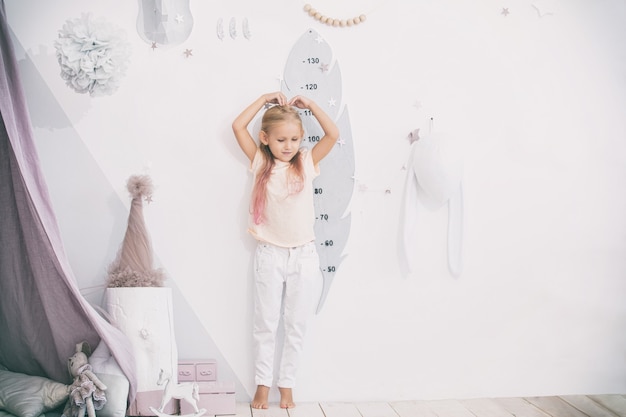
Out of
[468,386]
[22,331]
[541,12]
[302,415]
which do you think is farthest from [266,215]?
[541,12]

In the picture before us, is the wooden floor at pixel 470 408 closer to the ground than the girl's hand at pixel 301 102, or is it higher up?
closer to the ground

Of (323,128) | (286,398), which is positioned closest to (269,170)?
(323,128)

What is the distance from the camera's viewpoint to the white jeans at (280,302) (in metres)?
2.82

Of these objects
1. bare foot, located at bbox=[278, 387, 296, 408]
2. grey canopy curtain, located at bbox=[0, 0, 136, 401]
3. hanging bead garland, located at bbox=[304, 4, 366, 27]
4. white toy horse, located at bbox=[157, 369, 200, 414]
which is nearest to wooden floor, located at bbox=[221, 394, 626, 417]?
bare foot, located at bbox=[278, 387, 296, 408]

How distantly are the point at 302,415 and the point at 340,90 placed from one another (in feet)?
4.36

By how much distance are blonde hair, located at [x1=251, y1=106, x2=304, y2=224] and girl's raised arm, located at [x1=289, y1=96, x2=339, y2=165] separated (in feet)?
0.16

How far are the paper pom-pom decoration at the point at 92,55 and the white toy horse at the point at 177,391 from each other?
1.13 metres

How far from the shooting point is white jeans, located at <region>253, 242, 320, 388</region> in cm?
282

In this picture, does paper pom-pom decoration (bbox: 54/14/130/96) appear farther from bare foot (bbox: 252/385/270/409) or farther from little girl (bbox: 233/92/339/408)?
bare foot (bbox: 252/385/270/409)

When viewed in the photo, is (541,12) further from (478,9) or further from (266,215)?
(266,215)

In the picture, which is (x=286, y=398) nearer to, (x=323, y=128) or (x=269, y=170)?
(x=269, y=170)

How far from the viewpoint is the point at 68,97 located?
277cm

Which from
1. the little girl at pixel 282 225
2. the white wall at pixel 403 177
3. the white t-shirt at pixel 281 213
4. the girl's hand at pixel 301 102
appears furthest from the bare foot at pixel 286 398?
the girl's hand at pixel 301 102

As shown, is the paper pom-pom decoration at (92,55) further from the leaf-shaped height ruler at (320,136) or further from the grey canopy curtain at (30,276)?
the leaf-shaped height ruler at (320,136)
